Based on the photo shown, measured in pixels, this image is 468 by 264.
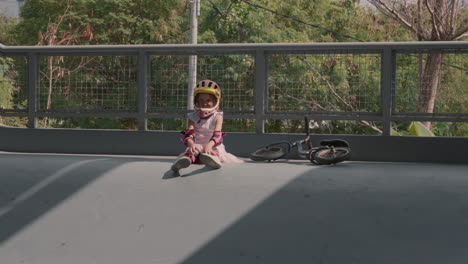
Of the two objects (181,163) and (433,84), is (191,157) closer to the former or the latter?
(181,163)

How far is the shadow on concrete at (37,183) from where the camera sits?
20.6ft

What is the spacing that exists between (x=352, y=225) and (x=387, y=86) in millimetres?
3057

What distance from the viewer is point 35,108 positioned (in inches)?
370

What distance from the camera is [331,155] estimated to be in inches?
284

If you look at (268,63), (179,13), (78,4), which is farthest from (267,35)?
(268,63)

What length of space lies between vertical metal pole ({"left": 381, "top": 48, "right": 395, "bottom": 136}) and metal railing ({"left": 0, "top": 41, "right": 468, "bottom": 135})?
12 mm

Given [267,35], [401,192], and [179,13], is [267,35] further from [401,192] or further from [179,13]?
[401,192]

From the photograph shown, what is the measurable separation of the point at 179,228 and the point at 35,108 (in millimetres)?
4509

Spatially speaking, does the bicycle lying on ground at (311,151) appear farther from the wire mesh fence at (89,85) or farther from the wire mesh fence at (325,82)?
the wire mesh fence at (89,85)

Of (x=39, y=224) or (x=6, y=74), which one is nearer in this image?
(x=39, y=224)

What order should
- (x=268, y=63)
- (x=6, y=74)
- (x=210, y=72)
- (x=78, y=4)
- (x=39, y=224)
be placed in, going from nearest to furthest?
1. (x=39, y=224)
2. (x=268, y=63)
3. (x=210, y=72)
4. (x=6, y=74)
5. (x=78, y=4)

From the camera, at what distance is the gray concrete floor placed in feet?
17.2

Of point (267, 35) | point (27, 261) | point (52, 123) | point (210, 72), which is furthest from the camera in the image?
point (267, 35)

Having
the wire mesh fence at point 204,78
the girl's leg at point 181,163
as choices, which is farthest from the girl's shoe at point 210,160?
the wire mesh fence at point 204,78
